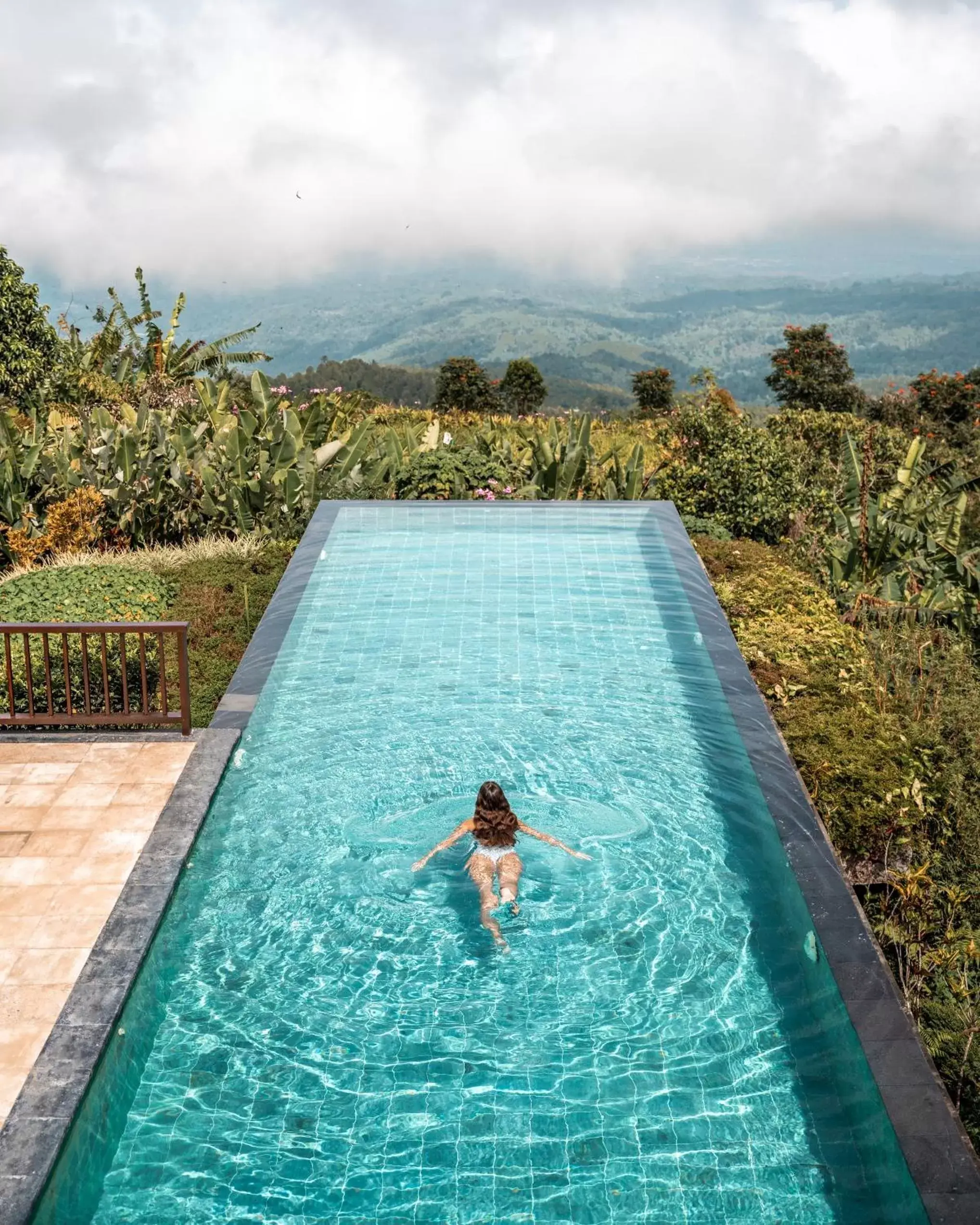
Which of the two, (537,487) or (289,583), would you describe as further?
(537,487)

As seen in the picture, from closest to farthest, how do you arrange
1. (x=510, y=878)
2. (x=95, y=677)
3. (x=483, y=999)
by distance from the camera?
(x=483, y=999) → (x=510, y=878) → (x=95, y=677)

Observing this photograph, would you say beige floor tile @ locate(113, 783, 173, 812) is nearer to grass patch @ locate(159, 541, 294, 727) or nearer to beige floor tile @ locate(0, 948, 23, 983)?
beige floor tile @ locate(0, 948, 23, 983)

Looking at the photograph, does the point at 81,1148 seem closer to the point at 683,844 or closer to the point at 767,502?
the point at 683,844

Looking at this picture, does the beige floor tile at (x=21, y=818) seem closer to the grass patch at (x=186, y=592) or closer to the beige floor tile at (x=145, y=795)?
the beige floor tile at (x=145, y=795)

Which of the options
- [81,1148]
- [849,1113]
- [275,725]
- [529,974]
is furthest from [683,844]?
[81,1148]

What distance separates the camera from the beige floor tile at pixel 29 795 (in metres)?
5.81

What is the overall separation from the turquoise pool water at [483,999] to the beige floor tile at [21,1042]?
0.29 meters

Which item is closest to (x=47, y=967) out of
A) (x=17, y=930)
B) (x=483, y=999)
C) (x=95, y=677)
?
(x=17, y=930)

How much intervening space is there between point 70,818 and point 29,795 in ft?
1.34

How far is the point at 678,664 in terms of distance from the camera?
26.7 feet

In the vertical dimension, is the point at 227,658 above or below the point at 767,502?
below

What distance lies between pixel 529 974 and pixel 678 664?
3822mm

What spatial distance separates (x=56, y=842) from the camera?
544cm

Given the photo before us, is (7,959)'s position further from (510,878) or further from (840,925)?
(840,925)
